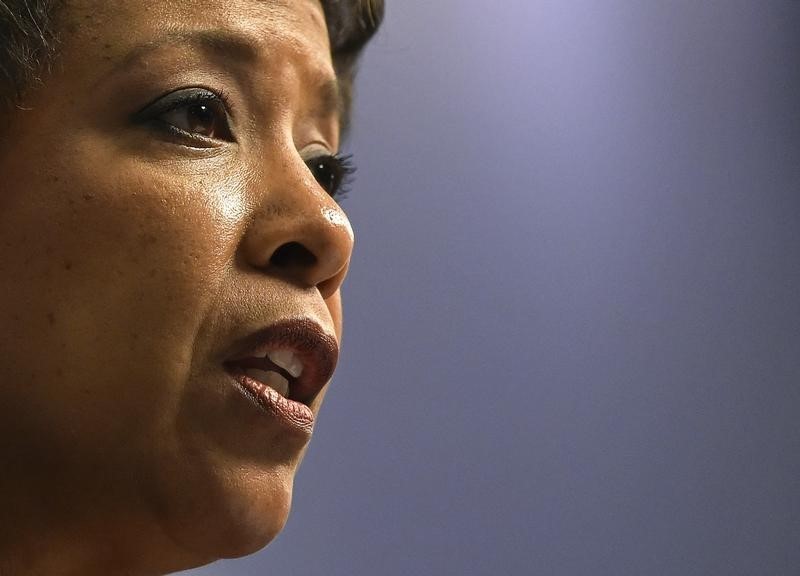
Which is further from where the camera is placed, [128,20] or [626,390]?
[626,390]

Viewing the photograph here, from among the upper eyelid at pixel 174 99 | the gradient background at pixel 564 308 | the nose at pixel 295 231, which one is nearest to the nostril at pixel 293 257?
the nose at pixel 295 231

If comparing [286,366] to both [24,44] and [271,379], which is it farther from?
[24,44]

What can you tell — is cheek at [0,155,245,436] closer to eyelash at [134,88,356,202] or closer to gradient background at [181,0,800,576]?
eyelash at [134,88,356,202]

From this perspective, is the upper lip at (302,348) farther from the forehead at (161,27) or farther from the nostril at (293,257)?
the forehead at (161,27)

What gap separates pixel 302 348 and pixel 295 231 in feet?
0.24

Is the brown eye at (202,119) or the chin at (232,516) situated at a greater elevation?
the brown eye at (202,119)

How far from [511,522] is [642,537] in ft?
0.65

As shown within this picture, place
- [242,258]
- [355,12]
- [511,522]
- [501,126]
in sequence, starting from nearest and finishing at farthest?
[242,258] → [355,12] → [511,522] → [501,126]

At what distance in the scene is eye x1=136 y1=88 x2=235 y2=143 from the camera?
59cm

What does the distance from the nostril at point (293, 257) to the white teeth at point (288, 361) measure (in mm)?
54

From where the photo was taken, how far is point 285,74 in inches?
25.5

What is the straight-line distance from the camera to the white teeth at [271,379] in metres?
0.58

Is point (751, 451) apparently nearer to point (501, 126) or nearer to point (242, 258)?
point (501, 126)

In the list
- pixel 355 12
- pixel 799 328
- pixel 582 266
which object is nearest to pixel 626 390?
pixel 582 266
